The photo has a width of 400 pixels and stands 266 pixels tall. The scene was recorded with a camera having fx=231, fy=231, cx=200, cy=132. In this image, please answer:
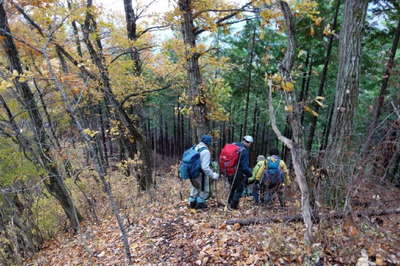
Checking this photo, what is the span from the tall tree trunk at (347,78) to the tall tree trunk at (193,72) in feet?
9.70

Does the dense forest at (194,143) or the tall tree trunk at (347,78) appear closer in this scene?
the dense forest at (194,143)

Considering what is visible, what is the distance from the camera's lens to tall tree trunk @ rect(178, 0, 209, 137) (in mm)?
5493

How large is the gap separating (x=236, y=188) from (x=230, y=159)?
2.56ft

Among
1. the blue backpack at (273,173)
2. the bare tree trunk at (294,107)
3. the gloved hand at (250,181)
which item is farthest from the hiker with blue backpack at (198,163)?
the bare tree trunk at (294,107)

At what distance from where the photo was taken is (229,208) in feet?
17.7

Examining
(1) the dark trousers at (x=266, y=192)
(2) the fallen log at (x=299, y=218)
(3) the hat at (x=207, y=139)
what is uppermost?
(3) the hat at (x=207, y=139)

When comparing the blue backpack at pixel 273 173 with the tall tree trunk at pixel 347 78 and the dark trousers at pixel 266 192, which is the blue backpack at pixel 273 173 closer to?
the dark trousers at pixel 266 192

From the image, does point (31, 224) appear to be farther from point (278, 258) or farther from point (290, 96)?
point (290, 96)

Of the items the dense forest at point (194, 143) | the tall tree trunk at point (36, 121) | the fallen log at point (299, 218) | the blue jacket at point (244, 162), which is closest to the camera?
the dense forest at point (194, 143)

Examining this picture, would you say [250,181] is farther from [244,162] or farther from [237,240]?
[237,240]

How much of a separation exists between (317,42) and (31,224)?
14189 millimetres

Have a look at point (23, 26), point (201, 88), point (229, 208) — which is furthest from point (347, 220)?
point (23, 26)

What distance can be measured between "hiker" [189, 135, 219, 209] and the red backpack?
0.31 metres

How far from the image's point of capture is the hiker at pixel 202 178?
4.88 meters
